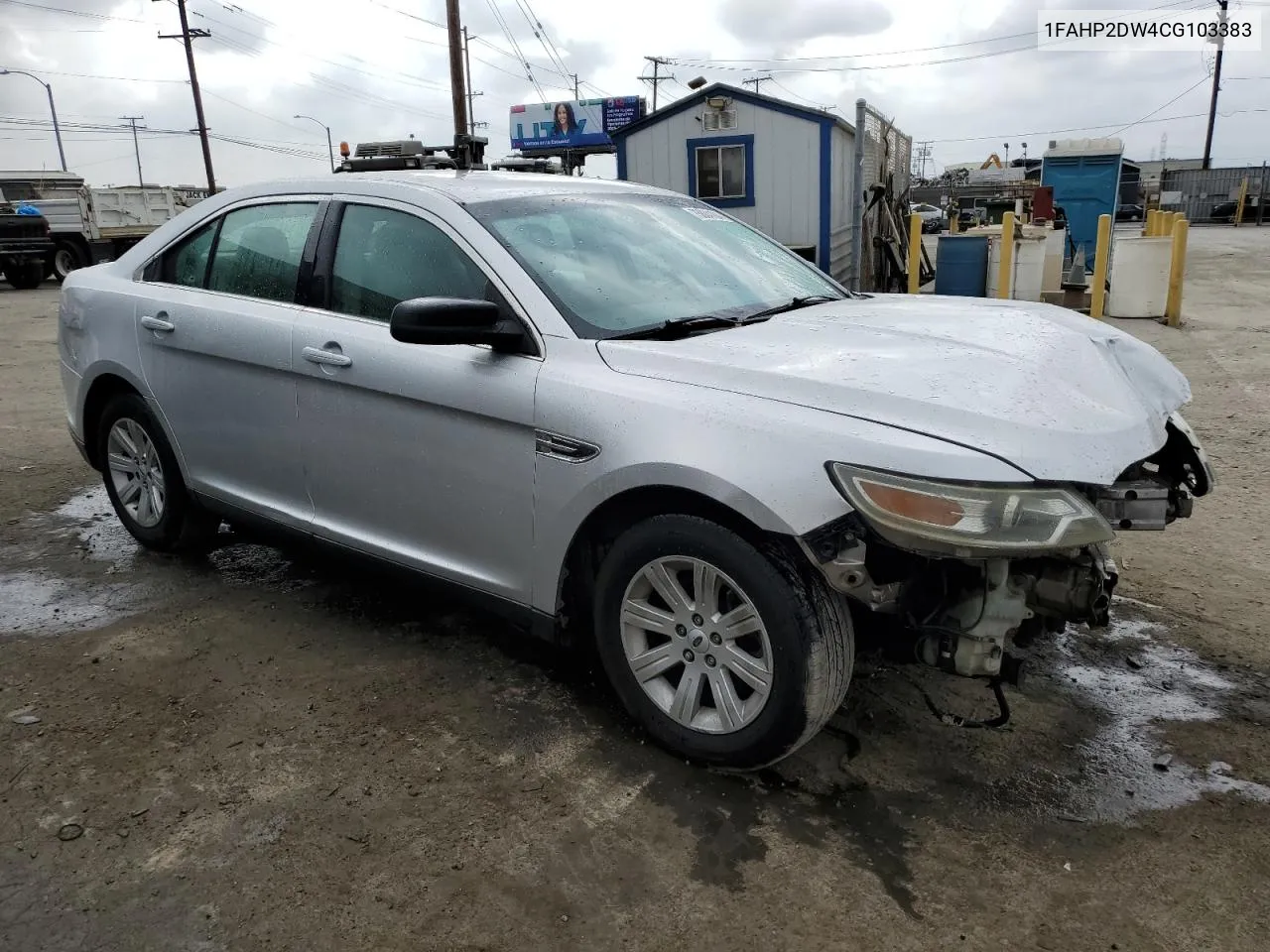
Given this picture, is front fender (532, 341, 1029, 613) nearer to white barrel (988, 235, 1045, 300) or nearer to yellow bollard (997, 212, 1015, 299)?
yellow bollard (997, 212, 1015, 299)

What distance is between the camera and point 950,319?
3238 millimetres

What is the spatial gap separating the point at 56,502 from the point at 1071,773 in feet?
17.9

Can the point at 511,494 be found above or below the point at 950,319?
below

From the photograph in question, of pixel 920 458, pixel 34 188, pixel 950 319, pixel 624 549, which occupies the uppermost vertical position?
pixel 34 188

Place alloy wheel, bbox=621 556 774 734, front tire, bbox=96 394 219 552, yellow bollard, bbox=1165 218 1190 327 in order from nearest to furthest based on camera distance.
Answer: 1. alloy wheel, bbox=621 556 774 734
2. front tire, bbox=96 394 219 552
3. yellow bollard, bbox=1165 218 1190 327

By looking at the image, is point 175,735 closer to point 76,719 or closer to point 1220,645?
point 76,719

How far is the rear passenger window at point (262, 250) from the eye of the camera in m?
3.69

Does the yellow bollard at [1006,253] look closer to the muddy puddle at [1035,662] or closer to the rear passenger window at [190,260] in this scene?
the muddy puddle at [1035,662]

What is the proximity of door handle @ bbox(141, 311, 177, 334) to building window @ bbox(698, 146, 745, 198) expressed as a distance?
33.2 feet

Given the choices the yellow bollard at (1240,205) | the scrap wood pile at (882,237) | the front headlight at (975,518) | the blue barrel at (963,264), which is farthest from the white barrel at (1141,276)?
the yellow bollard at (1240,205)

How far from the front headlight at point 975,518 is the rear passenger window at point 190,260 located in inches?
123

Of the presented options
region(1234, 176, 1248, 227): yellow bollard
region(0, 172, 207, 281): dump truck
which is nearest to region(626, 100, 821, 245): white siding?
region(0, 172, 207, 281): dump truck

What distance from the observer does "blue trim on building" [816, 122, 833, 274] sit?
494 inches

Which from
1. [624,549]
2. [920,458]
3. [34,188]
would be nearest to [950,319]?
[920,458]
